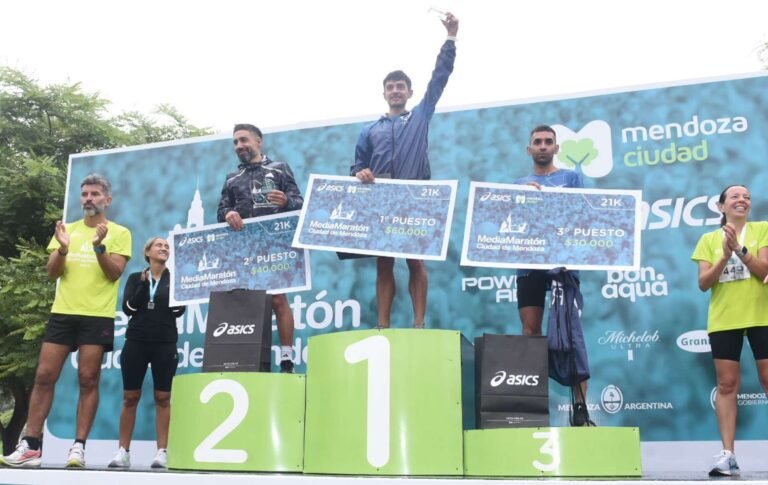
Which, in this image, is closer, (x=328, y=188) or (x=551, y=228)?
(x=551, y=228)

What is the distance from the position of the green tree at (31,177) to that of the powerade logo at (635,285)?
16.8 feet

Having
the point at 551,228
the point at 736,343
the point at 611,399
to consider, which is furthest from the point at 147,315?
the point at 736,343

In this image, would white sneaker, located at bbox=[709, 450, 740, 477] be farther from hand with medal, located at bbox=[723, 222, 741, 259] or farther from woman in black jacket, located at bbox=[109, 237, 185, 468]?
woman in black jacket, located at bbox=[109, 237, 185, 468]

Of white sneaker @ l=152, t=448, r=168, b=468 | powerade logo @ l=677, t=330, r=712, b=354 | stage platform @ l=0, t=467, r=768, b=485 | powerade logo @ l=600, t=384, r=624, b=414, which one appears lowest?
stage platform @ l=0, t=467, r=768, b=485

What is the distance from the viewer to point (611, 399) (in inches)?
183

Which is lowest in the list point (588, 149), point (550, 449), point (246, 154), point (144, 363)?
point (550, 449)

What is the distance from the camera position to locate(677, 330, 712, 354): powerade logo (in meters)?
4.54

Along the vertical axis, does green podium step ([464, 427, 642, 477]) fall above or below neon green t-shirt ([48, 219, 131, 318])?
below

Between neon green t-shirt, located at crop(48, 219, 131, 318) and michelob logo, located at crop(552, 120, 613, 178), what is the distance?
2.84 metres

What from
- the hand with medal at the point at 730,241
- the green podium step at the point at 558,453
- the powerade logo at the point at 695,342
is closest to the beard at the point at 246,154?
the green podium step at the point at 558,453

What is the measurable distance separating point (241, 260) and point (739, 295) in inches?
99.5

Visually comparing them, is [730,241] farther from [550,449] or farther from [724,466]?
[550,449]

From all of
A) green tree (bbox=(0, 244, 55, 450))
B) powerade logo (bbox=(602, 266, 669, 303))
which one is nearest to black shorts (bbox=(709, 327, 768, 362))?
powerade logo (bbox=(602, 266, 669, 303))

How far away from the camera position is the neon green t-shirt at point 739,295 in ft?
11.4
